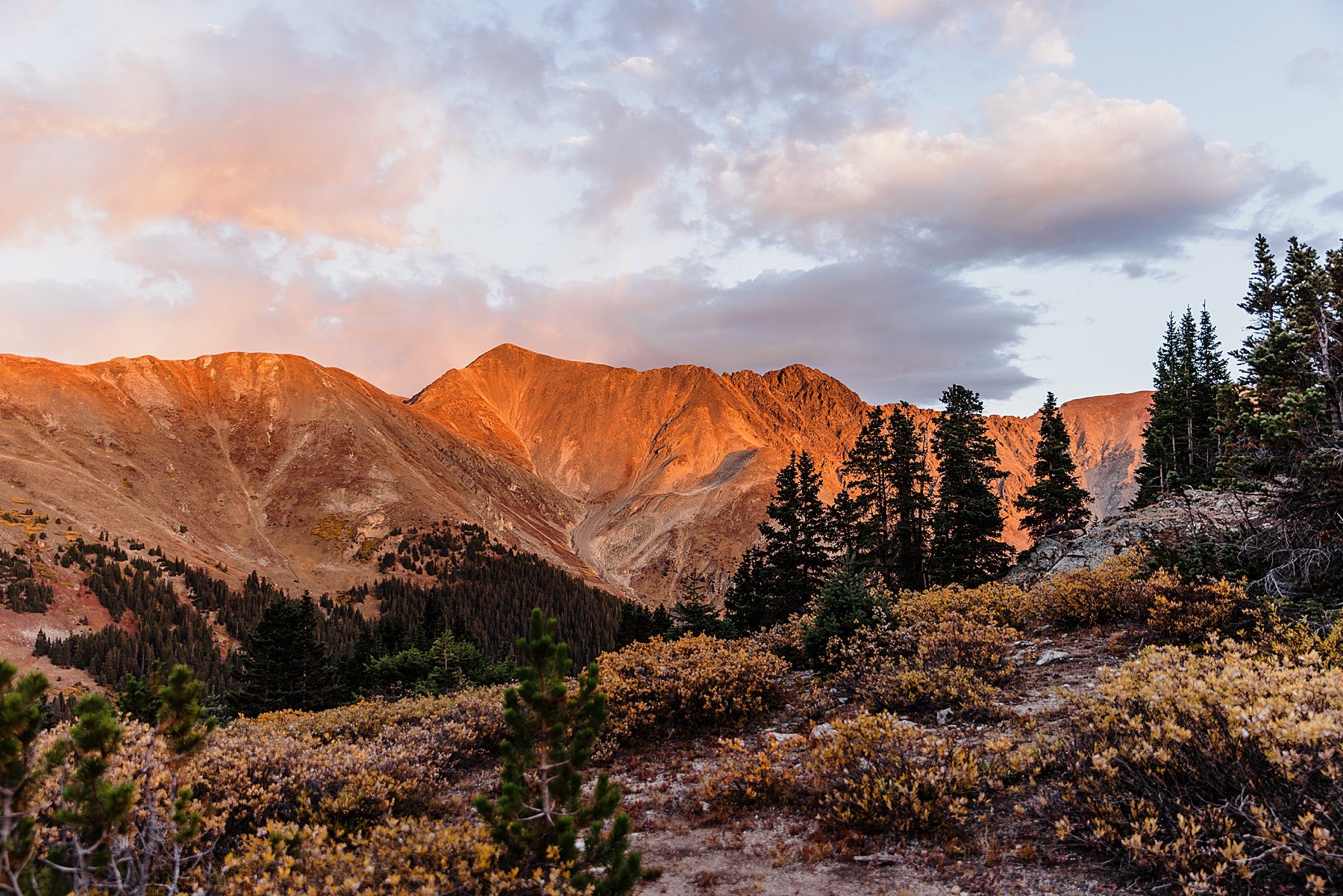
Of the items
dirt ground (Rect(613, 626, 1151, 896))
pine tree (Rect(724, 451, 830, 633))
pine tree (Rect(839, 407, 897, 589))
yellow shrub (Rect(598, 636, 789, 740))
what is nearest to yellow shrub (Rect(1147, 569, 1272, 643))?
dirt ground (Rect(613, 626, 1151, 896))

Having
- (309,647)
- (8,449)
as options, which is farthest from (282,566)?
(309,647)

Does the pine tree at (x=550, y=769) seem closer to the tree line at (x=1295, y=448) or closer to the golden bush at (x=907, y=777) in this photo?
the golden bush at (x=907, y=777)

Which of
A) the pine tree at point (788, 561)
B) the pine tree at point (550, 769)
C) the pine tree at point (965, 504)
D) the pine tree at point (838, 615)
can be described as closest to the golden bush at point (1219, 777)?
the pine tree at point (550, 769)

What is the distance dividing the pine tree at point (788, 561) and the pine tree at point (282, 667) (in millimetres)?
30941

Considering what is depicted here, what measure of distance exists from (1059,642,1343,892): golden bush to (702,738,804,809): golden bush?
12.3ft

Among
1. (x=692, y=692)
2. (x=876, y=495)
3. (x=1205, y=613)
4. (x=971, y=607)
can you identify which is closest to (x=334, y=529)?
(x=876, y=495)

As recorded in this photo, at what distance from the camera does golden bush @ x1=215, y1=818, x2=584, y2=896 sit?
6047mm

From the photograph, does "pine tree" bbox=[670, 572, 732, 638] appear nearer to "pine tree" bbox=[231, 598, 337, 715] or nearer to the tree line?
the tree line

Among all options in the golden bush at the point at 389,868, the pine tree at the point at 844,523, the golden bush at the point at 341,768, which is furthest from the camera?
the pine tree at the point at 844,523

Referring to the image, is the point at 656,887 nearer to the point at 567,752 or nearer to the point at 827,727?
the point at 567,752

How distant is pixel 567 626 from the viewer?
5866 inches

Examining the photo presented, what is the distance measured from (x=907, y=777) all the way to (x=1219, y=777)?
125 inches

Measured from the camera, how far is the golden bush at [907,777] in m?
7.63

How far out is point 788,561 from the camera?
1543 inches
